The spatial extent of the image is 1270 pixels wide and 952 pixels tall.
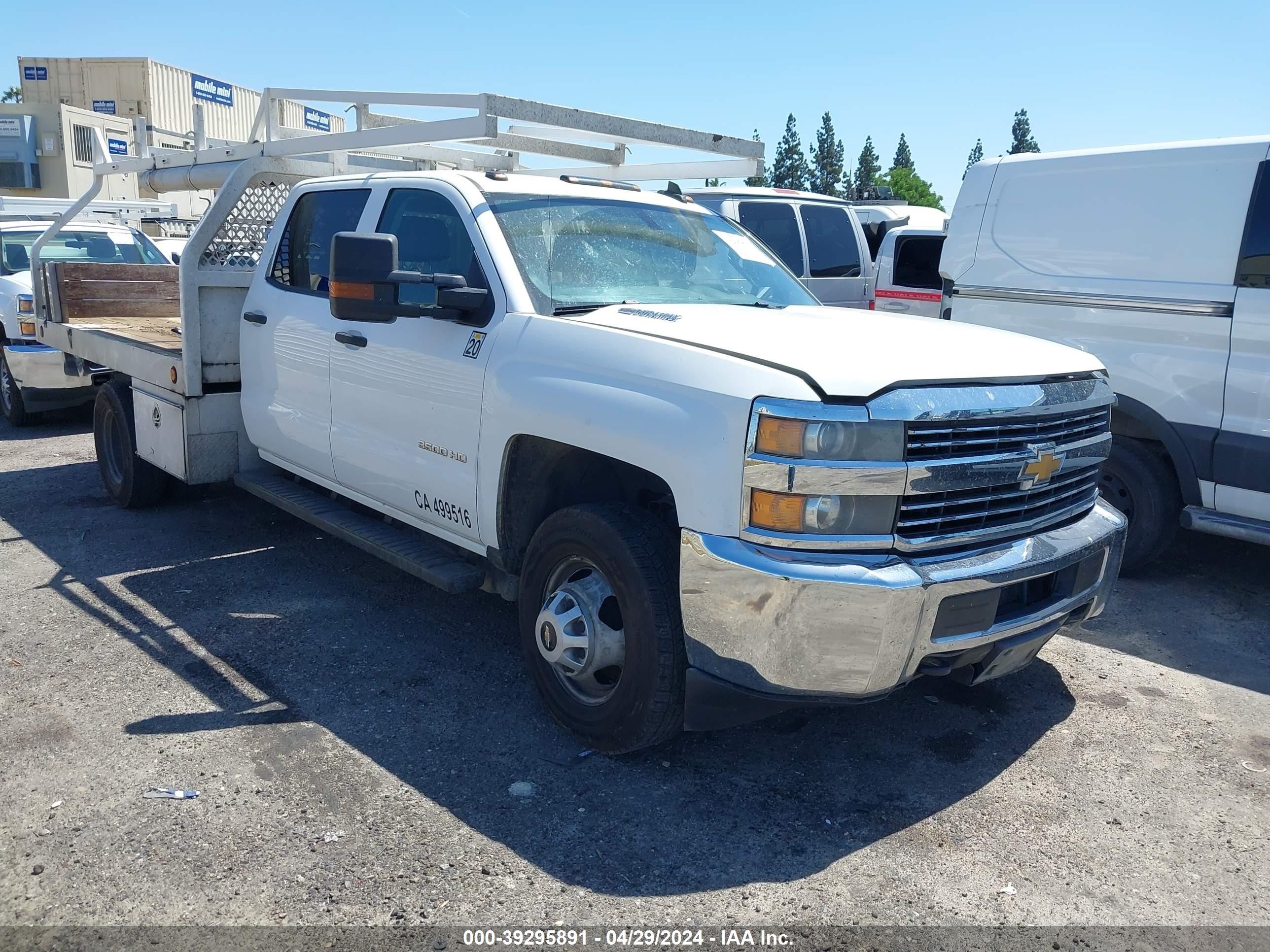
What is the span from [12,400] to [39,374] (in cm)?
87

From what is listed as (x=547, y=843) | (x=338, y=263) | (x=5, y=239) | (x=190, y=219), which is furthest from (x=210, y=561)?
(x=190, y=219)

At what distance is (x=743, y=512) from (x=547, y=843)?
1.19 m

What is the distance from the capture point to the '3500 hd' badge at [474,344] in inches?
158

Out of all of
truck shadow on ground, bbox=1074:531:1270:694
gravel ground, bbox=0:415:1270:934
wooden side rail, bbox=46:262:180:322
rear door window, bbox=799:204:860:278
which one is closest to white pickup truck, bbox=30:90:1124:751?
gravel ground, bbox=0:415:1270:934

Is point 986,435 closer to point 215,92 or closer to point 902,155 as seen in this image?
point 215,92

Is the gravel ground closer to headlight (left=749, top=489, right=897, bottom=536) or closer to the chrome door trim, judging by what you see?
headlight (left=749, top=489, right=897, bottom=536)

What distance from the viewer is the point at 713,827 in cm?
329

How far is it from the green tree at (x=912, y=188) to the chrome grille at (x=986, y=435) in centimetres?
5513

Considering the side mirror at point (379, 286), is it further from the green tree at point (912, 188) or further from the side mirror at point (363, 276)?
the green tree at point (912, 188)

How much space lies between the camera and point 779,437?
2.99 meters

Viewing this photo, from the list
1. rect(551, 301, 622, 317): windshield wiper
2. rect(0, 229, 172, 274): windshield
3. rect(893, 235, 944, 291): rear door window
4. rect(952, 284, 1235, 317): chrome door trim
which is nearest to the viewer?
rect(551, 301, 622, 317): windshield wiper

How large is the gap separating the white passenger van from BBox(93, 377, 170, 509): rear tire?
548 cm

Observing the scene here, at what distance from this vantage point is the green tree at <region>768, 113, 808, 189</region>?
70.4 m

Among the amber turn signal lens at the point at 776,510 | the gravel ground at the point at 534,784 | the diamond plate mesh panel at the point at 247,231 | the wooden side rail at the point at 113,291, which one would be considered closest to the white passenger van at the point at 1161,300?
the gravel ground at the point at 534,784
